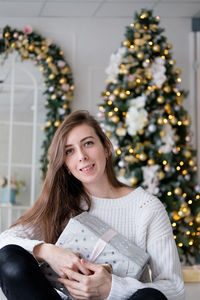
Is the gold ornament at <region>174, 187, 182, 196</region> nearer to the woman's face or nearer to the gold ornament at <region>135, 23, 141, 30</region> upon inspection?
the gold ornament at <region>135, 23, 141, 30</region>

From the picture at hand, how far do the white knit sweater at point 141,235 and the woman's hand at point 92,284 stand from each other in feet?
0.08

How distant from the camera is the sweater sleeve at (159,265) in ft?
5.51

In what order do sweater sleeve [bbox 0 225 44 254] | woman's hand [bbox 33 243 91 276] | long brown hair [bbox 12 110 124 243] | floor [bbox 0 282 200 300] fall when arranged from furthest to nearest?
floor [bbox 0 282 200 300] < long brown hair [bbox 12 110 124 243] < sweater sleeve [bbox 0 225 44 254] < woman's hand [bbox 33 243 91 276]

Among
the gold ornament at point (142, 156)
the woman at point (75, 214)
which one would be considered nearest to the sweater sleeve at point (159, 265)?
the woman at point (75, 214)

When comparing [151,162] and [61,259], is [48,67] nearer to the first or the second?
[151,162]

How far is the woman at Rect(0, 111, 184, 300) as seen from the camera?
1.65 m

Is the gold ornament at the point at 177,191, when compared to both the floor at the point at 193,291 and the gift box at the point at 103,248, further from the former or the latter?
the gift box at the point at 103,248

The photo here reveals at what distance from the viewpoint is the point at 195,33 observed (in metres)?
5.10

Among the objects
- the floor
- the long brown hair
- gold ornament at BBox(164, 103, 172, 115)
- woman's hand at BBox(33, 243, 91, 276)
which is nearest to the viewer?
woman's hand at BBox(33, 243, 91, 276)

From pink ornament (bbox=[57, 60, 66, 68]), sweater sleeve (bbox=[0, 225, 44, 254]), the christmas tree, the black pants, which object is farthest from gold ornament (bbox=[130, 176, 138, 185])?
the black pants

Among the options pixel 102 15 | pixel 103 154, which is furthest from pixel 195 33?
pixel 103 154

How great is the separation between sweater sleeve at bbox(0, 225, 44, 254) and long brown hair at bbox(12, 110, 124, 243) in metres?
0.03

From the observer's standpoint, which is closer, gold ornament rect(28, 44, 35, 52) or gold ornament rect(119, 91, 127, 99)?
gold ornament rect(119, 91, 127, 99)

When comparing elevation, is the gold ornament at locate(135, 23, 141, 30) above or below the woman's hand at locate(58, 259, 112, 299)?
above
